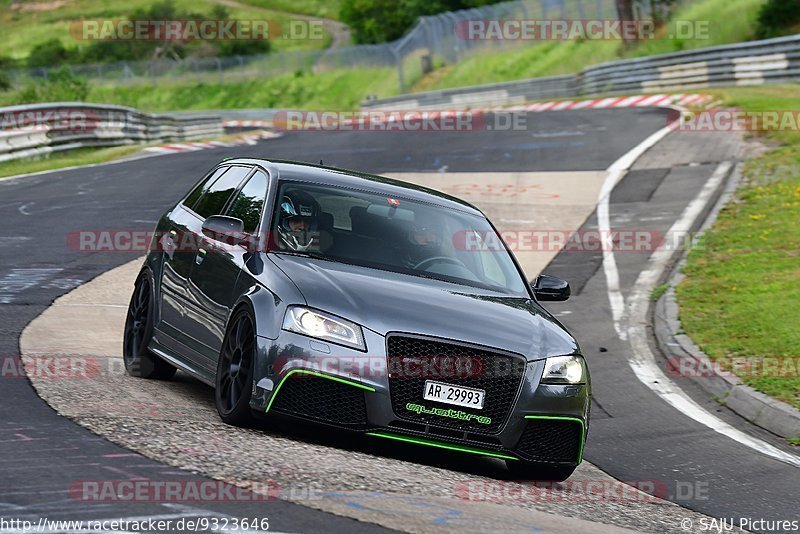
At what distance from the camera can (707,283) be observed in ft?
50.7

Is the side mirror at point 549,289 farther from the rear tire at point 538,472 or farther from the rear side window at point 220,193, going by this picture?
the rear side window at point 220,193

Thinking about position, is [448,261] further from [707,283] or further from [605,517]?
[707,283]

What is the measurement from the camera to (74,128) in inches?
1238

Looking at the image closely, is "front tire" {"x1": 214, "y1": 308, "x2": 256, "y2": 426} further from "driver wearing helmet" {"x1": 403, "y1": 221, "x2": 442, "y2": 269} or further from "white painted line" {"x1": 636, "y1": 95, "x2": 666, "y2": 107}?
"white painted line" {"x1": 636, "y1": 95, "x2": 666, "y2": 107}

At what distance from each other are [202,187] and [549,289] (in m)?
2.75

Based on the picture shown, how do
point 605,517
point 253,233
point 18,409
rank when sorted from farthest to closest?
point 253,233, point 18,409, point 605,517

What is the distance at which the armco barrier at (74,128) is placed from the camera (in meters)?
27.5

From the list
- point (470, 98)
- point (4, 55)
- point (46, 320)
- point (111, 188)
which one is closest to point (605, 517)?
point (46, 320)

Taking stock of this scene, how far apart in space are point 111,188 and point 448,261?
15.5 meters

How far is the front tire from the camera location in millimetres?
7336
